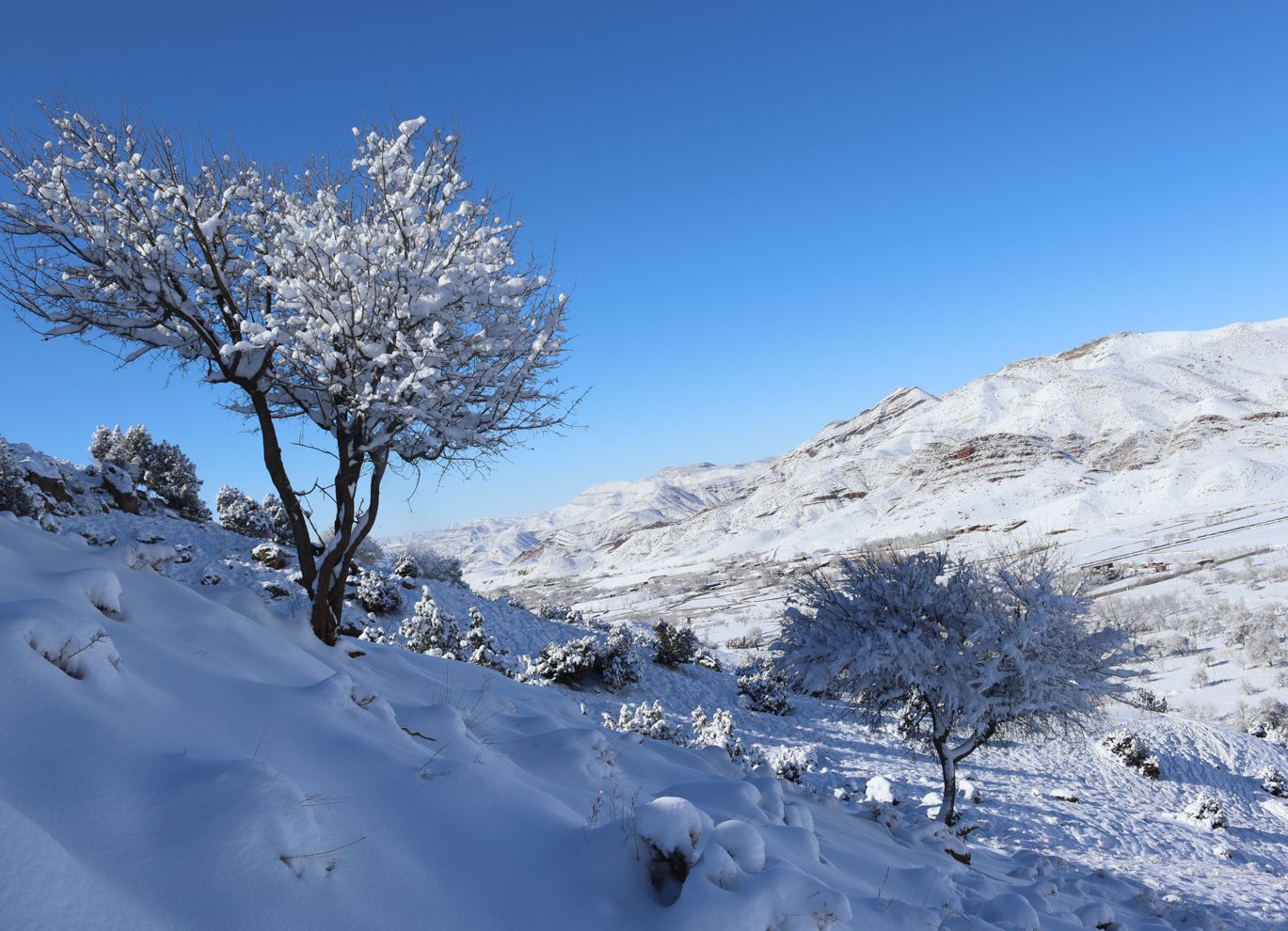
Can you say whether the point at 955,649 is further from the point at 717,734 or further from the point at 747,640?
the point at 747,640

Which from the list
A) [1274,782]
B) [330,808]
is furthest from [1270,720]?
[330,808]

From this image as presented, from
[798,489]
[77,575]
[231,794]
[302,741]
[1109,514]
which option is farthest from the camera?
[798,489]

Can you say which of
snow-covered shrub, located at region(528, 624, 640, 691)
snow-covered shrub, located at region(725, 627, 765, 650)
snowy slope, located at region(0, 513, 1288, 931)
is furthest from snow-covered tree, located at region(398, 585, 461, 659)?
snow-covered shrub, located at region(725, 627, 765, 650)

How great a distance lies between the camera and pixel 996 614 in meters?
11.8

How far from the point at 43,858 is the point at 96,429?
42536 mm

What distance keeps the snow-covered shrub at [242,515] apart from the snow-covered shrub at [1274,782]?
34964 mm

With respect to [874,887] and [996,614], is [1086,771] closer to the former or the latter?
[996,614]

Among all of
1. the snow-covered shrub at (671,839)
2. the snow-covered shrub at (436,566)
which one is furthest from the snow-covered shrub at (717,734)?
the snow-covered shrub at (436,566)

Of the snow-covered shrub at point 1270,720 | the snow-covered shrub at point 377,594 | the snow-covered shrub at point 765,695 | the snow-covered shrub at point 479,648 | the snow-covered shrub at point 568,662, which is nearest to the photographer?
the snow-covered shrub at point 479,648

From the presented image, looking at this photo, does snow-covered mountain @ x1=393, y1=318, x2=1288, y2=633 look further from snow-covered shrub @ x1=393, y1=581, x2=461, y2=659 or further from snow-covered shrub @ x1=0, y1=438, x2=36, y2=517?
snow-covered shrub @ x1=0, y1=438, x2=36, y2=517

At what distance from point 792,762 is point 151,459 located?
34.7 m

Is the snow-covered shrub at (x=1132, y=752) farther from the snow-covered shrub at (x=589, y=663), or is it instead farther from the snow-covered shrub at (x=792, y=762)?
the snow-covered shrub at (x=589, y=663)

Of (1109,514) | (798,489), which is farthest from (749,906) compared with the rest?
(798,489)

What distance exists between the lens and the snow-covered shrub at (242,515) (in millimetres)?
29109
